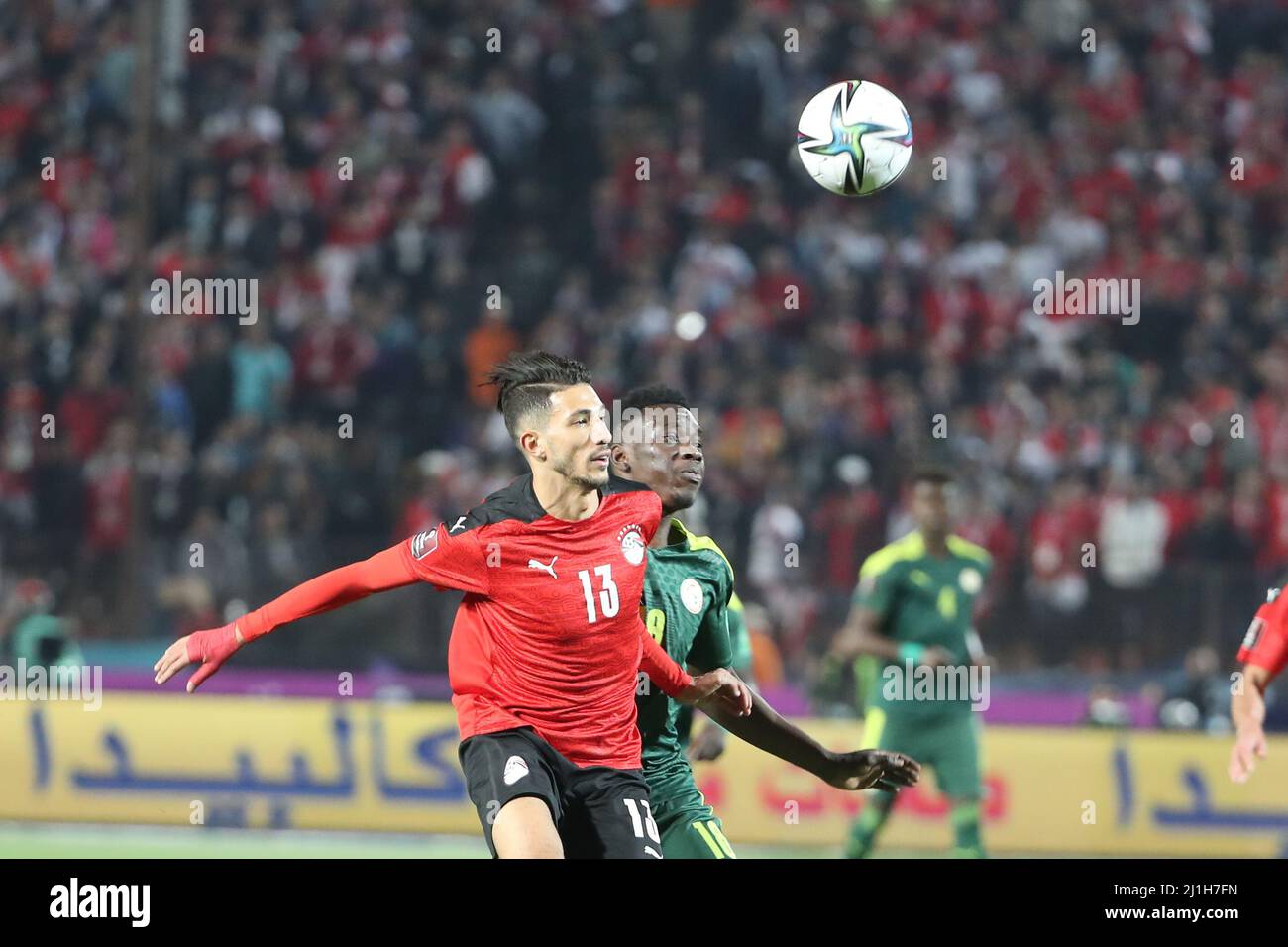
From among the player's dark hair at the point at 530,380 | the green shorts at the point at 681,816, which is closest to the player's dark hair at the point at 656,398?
the player's dark hair at the point at 530,380

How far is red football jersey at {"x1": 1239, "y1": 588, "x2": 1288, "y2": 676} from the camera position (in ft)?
21.1

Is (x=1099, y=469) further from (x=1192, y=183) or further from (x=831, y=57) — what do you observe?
(x=831, y=57)

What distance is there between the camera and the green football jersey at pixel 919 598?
403 inches

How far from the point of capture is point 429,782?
12.3 metres

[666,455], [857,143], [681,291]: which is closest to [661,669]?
[666,455]

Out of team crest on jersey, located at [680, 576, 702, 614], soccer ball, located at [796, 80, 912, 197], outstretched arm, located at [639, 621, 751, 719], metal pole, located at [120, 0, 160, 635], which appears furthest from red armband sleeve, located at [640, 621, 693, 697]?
metal pole, located at [120, 0, 160, 635]

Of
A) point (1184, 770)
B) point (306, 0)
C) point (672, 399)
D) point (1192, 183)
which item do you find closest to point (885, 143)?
point (672, 399)

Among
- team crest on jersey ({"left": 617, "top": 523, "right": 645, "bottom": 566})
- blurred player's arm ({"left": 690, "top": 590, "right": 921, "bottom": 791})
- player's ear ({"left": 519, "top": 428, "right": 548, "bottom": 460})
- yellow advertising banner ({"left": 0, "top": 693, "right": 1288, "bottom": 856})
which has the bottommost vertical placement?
yellow advertising banner ({"left": 0, "top": 693, "right": 1288, "bottom": 856})

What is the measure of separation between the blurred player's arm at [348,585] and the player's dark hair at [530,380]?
1.50 ft

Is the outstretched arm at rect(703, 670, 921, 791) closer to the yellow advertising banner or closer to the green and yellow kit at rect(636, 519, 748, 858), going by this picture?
the green and yellow kit at rect(636, 519, 748, 858)

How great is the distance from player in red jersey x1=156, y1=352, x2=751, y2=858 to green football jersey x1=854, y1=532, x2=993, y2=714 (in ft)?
13.8

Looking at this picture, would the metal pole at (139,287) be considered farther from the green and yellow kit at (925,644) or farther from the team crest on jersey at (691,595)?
the team crest on jersey at (691,595)

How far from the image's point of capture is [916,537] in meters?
10.4
